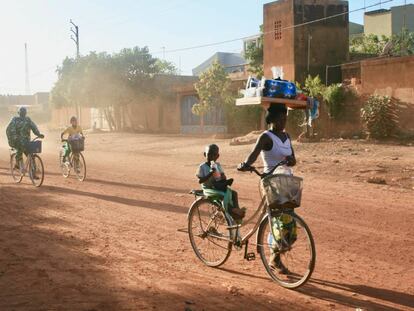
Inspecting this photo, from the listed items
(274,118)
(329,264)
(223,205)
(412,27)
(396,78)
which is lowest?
(329,264)

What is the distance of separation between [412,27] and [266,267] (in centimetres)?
4408

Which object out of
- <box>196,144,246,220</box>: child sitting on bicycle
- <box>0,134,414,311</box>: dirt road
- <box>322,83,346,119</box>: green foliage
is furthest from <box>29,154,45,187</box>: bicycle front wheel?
<box>322,83,346,119</box>: green foliage

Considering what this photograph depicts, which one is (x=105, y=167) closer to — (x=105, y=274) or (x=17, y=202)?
(x=17, y=202)

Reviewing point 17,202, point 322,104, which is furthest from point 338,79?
point 17,202

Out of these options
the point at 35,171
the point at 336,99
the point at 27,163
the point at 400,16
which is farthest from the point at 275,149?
the point at 400,16

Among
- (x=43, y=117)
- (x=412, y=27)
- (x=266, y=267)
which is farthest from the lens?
(x=43, y=117)

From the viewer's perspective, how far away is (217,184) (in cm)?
558

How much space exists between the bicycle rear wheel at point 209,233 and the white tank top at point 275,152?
32.2 inches

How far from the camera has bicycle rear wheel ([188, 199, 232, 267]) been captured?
18.7 ft

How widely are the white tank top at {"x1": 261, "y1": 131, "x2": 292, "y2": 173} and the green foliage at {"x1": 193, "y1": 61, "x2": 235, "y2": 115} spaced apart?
23.7 m

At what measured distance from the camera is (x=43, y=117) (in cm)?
7081

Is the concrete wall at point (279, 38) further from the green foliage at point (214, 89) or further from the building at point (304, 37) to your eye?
the green foliage at point (214, 89)

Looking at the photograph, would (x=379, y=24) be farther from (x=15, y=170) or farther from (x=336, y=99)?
(x=15, y=170)

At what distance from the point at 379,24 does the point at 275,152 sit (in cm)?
4381
